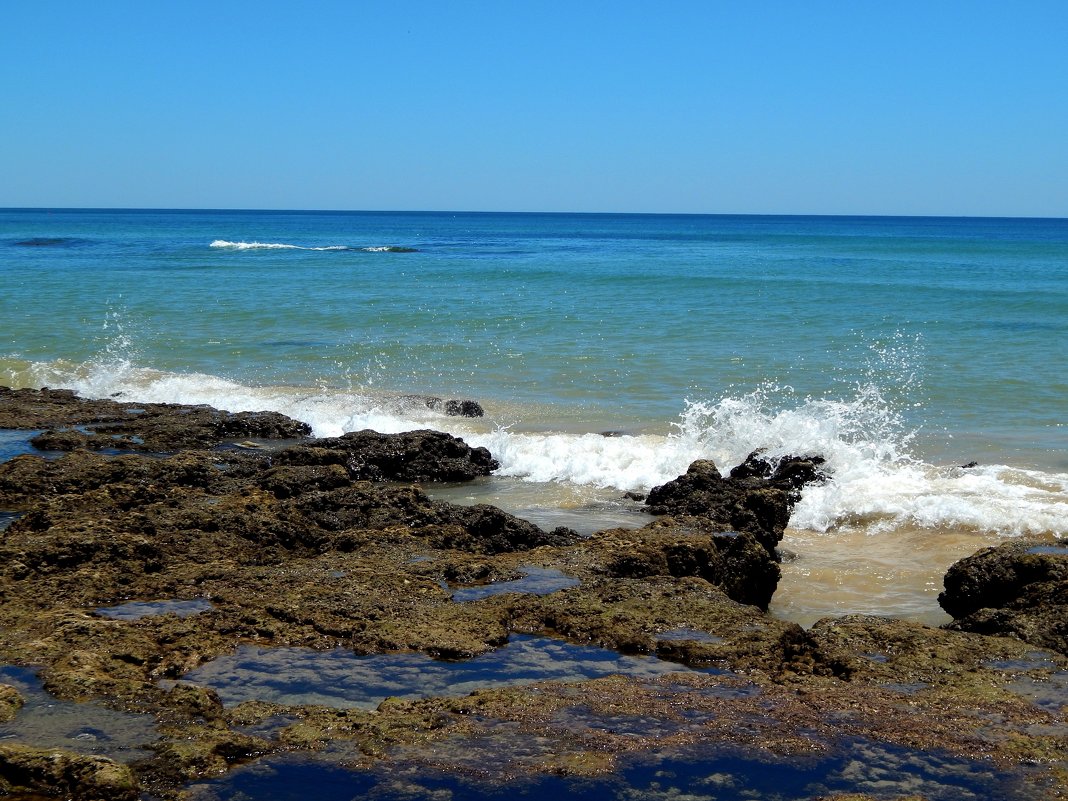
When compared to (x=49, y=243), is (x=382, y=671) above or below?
below

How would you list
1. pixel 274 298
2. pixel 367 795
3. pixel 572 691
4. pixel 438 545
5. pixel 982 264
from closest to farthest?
pixel 367 795 < pixel 572 691 < pixel 438 545 < pixel 274 298 < pixel 982 264

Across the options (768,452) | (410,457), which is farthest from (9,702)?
(768,452)

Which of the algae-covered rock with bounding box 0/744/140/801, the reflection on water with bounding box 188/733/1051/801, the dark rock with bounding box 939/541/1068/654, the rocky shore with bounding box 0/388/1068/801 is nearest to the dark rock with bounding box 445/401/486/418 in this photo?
the rocky shore with bounding box 0/388/1068/801

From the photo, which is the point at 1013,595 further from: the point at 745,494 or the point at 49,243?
the point at 49,243

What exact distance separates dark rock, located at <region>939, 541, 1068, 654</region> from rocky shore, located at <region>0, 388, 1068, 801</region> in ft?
0.05

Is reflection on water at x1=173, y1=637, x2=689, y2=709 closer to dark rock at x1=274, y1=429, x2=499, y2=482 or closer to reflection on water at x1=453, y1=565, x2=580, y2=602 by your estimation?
reflection on water at x1=453, y1=565, x2=580, y2=602

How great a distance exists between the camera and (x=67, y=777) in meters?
4.36

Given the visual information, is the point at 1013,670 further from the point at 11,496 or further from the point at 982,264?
the point at 982,264

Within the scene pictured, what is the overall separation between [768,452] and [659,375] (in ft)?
24.0

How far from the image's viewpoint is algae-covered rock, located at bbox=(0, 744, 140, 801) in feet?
14.2

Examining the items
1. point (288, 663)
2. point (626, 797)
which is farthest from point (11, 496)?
point (626, 797)

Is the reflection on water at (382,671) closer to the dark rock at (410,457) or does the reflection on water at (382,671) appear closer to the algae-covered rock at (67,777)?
the algae-covered rock at (67,777)

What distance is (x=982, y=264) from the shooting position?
5409 centimetres

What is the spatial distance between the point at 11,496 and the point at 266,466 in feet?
7.47
